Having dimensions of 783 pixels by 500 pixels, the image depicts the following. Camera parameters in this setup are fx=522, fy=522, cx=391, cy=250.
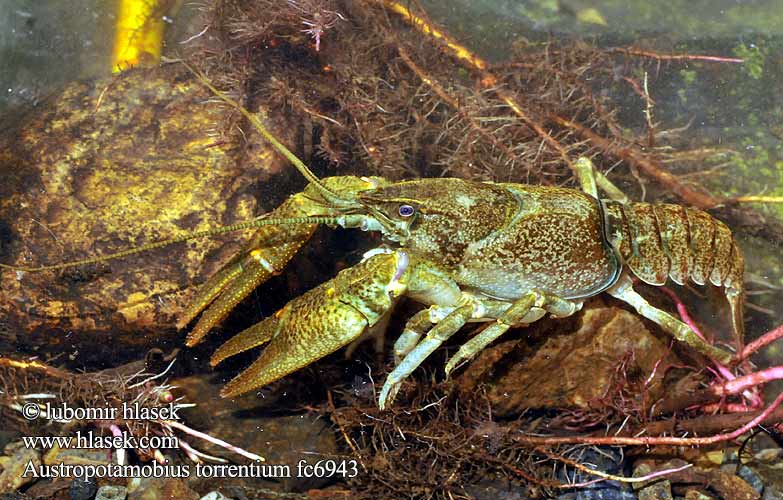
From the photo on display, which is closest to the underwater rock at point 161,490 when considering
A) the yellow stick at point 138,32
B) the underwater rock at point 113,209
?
the underwater rock at point 113,209

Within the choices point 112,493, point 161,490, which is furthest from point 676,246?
point 112,493

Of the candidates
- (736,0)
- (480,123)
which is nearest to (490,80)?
(480,123)

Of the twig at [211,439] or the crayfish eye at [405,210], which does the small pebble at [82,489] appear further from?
the crayfish eye at [405,210]

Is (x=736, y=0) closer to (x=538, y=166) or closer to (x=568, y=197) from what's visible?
(x=538, y=166)

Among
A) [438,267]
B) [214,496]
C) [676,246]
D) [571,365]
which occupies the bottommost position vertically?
[214,496]

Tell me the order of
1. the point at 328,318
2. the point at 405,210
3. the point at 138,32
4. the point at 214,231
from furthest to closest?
the point at 138,32 → the point at 405,210 → the point at 328,318 → the point at 214,231

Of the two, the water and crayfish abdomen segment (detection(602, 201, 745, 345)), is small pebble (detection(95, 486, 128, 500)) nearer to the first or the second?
the water

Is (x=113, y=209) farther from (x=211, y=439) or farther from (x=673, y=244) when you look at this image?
(x=673, y=244)

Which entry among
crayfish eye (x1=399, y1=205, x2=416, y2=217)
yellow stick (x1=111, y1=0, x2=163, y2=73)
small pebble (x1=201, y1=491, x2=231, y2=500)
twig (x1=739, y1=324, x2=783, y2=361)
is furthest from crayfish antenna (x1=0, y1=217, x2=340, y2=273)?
twig (x1=739, y1=324, x2=783, y2=361)
